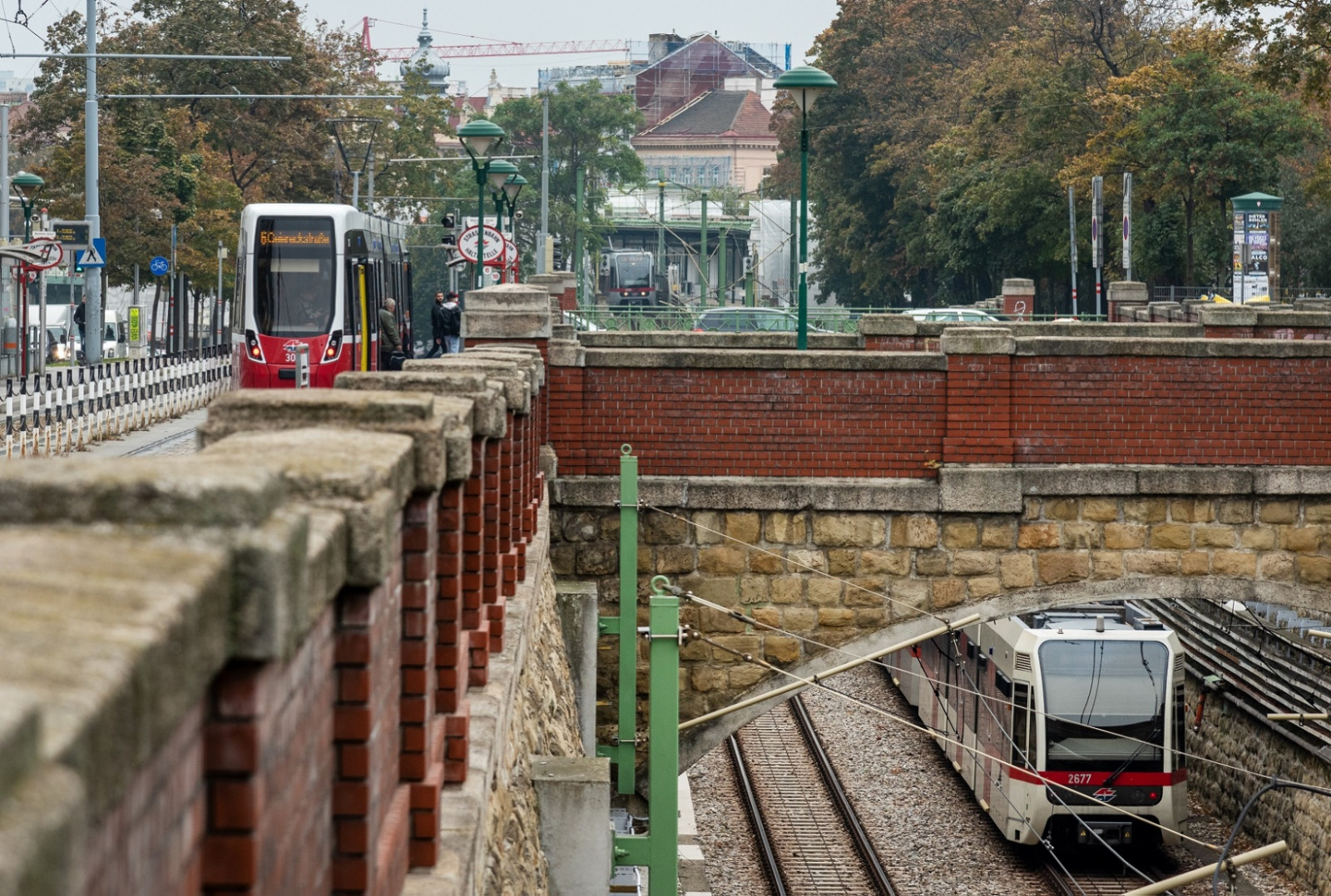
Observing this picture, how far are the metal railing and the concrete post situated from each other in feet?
38.8

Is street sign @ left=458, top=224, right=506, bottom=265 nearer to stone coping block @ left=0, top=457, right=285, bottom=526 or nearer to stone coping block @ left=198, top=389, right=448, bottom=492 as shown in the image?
stone coping block @ left=198, top=389, right=448, bottom=492

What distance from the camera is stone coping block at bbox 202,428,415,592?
327 cm

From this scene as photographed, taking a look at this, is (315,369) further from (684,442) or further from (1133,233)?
(1133,233)

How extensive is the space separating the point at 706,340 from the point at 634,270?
75281mm

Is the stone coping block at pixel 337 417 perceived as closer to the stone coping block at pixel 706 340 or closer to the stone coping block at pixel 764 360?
the stone coping block at pixel 764 360

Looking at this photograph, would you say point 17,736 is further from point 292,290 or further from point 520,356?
point 292,290

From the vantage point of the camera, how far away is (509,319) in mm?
14219

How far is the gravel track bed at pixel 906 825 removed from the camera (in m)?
20.2

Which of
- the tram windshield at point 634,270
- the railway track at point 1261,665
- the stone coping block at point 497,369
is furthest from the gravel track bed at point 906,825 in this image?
the tram windshield at point 634,270

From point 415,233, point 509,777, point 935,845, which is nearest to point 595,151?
point 415,233

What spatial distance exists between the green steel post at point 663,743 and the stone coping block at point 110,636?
868 centimetres

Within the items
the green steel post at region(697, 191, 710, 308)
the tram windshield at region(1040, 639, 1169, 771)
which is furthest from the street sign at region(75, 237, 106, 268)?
the green steel post at region(697, 191, 710, 308)

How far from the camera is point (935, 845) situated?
22.1 meters

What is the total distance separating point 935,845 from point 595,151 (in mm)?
86622
